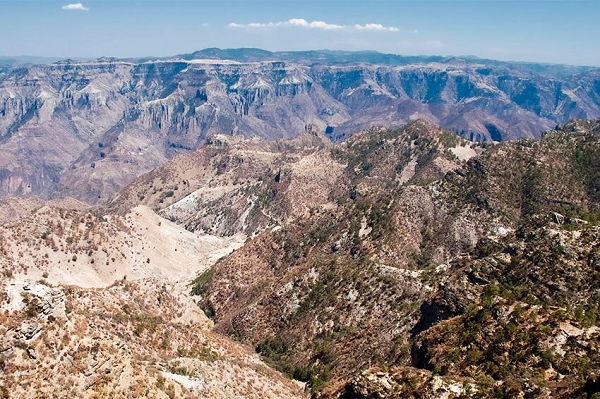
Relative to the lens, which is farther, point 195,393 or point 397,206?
point 397,206

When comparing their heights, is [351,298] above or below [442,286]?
below

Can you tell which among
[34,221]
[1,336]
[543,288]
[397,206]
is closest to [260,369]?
[1,336]

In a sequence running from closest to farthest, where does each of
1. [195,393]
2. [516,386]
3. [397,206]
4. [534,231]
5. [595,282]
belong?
[516,386] < [195,393] < [595,282] < [534,231] < [397,206]

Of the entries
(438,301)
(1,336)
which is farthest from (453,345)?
(1,336)

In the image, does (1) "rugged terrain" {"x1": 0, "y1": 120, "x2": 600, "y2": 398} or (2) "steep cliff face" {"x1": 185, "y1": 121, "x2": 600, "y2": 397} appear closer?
(2) "steep cliff face" {"x1": 185, "y1": 121, "x2": 600, "y2": 397}

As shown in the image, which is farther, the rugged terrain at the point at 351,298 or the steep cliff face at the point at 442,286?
the rugged terrain at the point at 351,298

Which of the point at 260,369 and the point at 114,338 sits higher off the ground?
the point at 114,338

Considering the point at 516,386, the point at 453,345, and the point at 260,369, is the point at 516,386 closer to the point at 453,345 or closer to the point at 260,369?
the point at 453,345

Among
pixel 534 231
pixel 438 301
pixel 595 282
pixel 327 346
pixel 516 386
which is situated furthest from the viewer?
pixel 327 346

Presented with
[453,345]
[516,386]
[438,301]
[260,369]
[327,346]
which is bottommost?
[327,346]

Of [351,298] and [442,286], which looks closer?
[442,286]

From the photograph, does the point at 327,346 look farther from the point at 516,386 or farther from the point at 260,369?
the point at 516,386
